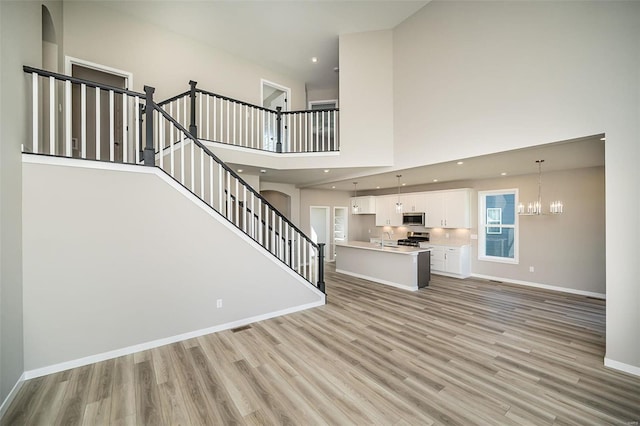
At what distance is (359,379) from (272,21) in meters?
6.44

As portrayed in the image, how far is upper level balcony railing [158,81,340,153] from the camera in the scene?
17.4 feet

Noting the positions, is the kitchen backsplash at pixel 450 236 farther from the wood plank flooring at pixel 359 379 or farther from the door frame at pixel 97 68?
the door frame at pixel 97 68

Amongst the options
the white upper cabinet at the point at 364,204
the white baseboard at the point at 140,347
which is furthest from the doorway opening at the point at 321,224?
the white baseboard at the point at 140,347

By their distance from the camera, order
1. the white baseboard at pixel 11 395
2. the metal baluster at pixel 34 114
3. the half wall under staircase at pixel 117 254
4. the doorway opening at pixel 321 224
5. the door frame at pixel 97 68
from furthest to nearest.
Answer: the doorway opening at pixel 321 224 < the door frame at pixel 97 68 < the half wall under staircase at pixel 117 254 < the metal baluster at pixel 34 114 < the white baseboard at pixel 11 395

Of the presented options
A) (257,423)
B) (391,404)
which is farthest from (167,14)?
(391,404)

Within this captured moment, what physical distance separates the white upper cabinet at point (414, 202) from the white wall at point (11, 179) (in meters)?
8.14

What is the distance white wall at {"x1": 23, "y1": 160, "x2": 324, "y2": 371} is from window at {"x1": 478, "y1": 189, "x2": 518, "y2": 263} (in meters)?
6.27

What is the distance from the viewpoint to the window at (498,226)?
6668 millimetres

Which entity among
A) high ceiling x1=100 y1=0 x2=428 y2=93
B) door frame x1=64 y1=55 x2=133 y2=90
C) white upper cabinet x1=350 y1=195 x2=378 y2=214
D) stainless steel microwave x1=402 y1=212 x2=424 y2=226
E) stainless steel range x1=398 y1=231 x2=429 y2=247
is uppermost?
high ceiling x1=100 y1=0 x2=428 y2=93

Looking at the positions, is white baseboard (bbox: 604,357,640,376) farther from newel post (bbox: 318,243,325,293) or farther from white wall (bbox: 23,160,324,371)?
white wall (bbox: 23,160,324,371)

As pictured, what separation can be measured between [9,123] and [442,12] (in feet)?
19.9

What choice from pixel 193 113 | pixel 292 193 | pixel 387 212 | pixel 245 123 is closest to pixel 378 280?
pixel 387 212

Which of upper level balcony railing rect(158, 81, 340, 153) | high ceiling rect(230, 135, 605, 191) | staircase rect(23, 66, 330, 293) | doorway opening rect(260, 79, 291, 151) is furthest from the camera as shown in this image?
doorway opening rect(260, 79, 291, 151)

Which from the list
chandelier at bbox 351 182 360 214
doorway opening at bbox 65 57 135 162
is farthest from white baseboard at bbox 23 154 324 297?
chandelier at bbox 351 182 360 214
